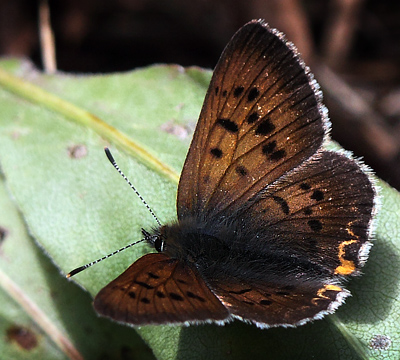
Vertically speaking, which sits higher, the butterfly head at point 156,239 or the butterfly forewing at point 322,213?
the butterfly forewing at point 322,213

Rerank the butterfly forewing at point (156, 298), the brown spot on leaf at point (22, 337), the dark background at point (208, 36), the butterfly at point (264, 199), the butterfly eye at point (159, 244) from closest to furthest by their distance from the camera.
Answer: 1. the butterfly forewing at point (156, 298)
2. the butterfly at point (264, 199)
3. the butterfly eye at point (159, 244)
4. the brown spot on leaf at point (22, 337)
5. the dark background at point (208, 36)

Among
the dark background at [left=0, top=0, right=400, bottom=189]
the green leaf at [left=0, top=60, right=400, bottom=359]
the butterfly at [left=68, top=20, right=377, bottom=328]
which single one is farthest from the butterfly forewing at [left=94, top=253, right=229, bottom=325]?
the dark background at [left=0, top=0, right=400, bottom=189]

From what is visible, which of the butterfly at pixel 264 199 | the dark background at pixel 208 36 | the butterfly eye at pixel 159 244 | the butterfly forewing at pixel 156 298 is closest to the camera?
the butterfly forewing at pixel 156 298

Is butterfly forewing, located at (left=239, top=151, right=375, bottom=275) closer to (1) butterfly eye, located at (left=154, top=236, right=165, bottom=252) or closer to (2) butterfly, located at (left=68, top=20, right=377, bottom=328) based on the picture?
(2) butterfly, located at (left=68, top=20, right=377, bottom=328)

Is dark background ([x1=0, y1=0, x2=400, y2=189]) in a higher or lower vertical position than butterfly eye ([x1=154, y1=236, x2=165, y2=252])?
higher

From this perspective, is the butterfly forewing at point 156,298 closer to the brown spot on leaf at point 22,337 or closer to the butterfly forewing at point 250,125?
the butterfly forewing at point 250,125

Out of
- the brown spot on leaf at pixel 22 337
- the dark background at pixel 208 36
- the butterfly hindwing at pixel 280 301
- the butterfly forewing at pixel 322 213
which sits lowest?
the brown spot on leaf at pixel 22 337

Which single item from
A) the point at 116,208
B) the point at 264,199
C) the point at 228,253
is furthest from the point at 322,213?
the point at 116,208

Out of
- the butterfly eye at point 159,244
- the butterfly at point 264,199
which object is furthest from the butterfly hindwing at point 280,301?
the butterfly eye at point 159,244
